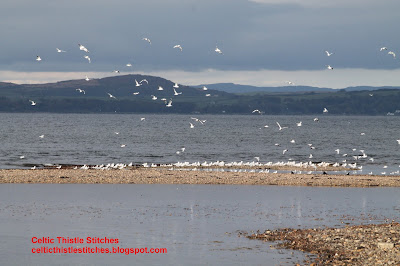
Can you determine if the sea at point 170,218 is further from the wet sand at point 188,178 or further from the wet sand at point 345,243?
the wet sand at point 188,178

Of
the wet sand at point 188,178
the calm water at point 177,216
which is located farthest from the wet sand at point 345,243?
the wet sand at point 188,178

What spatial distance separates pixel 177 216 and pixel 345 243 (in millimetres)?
10286

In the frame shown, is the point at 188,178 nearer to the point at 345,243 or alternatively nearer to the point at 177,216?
the point at 177,216

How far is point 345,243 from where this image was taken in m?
24.6

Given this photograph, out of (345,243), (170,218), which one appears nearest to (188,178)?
(170,218)

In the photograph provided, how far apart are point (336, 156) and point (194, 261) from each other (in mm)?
68647

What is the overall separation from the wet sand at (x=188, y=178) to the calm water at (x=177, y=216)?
2359mm

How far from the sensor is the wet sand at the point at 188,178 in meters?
48.3

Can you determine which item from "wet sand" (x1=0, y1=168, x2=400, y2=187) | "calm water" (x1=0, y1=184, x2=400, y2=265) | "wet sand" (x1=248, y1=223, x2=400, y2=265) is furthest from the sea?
"wet sand" (x1=0, y1=168, x2=400, y2=187)

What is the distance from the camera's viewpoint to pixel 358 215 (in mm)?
33656

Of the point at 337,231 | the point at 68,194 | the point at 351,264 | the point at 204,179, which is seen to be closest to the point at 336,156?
the point at 204,179

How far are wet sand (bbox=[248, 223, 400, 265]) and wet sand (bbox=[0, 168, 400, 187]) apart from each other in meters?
20.6

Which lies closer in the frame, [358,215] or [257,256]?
[257,256]

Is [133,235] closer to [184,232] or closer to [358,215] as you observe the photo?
[184,232]
